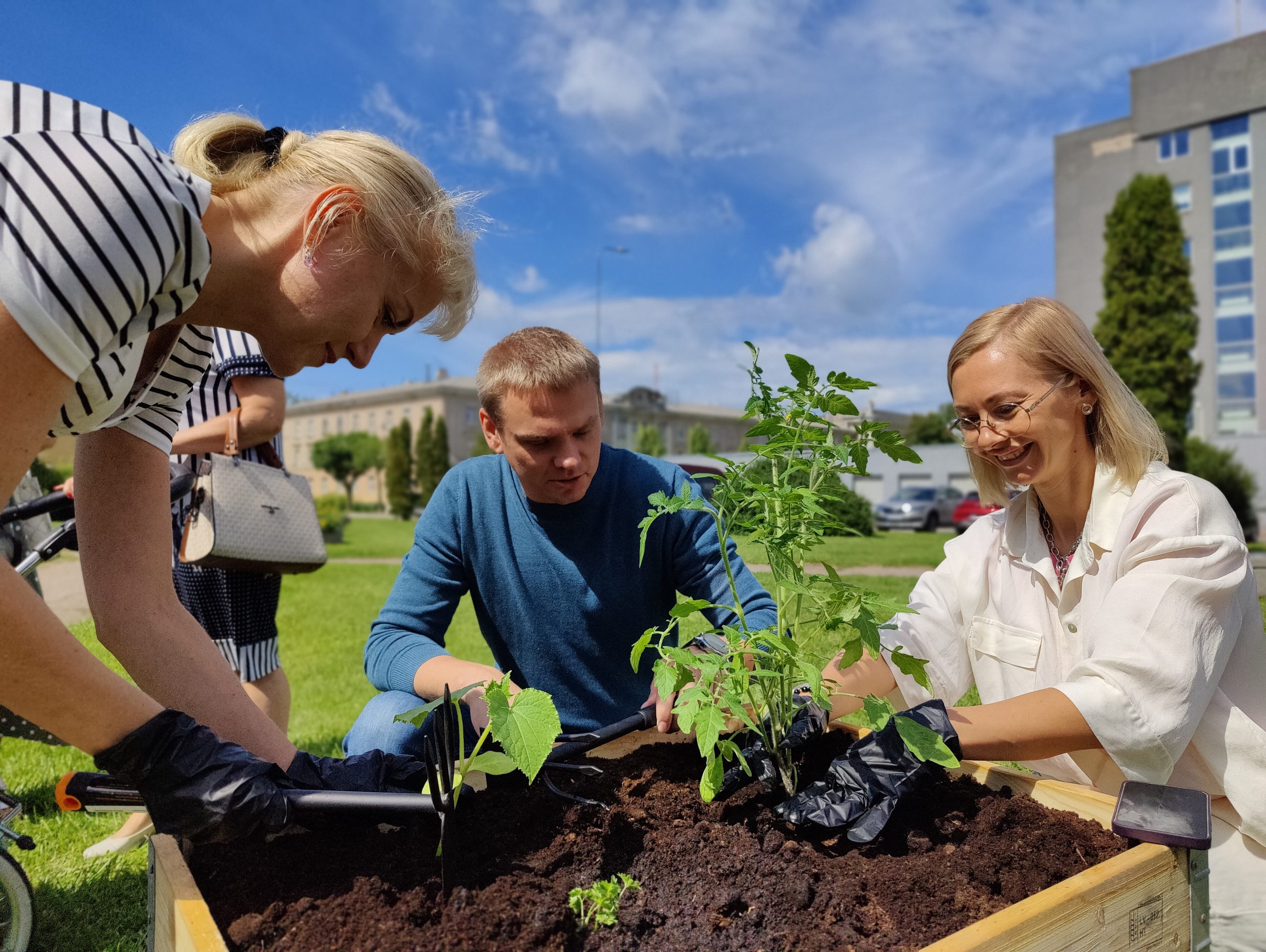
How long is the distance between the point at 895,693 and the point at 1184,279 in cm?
2133

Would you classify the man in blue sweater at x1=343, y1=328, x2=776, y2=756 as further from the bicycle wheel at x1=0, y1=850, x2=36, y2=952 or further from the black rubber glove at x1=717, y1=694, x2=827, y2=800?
the bicycle wheel at x1=0, y1=850, x2=36, y2=952

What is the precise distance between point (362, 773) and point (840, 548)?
158 cm

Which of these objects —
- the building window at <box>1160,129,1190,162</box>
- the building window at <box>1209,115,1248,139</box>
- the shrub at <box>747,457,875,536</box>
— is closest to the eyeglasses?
the shrub at <box>747,457,875,536</box>

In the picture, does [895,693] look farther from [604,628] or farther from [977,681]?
[604,628]

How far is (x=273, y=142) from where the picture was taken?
137 centimetres

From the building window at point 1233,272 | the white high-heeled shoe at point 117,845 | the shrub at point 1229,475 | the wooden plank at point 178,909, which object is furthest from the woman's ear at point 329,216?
the building window at point 1233,272

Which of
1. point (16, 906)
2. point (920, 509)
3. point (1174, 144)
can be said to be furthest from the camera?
point (1174, 144)

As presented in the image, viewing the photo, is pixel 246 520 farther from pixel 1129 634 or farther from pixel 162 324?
pixel 1129 634

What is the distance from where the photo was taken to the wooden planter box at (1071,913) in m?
0.98

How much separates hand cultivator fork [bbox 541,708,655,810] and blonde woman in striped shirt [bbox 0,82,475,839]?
268 millimetres

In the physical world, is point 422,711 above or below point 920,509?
above

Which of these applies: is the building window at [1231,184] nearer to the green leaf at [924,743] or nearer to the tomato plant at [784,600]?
the tomato plant at [784,600]

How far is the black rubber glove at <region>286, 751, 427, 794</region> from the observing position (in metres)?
1.41

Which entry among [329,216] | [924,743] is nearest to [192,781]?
[329,216]
